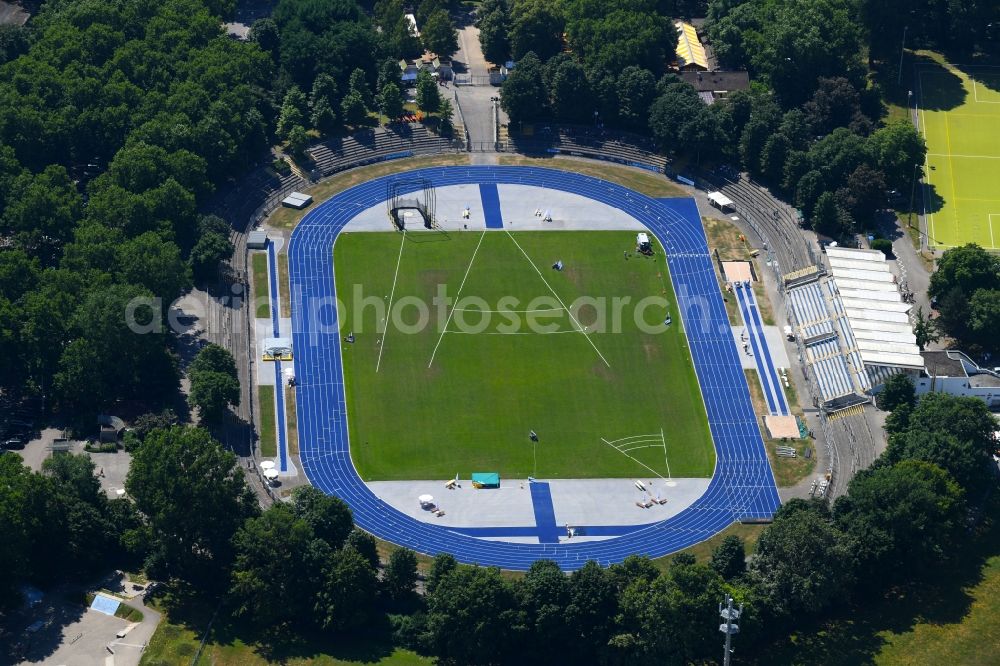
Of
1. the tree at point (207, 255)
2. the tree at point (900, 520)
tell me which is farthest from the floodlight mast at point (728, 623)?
the tree at point (207, 255)

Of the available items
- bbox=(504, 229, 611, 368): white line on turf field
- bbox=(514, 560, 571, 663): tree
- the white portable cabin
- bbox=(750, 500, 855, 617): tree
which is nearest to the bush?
the white portable cabin

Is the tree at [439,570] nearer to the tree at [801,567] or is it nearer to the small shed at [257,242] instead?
the tree at [801,567]

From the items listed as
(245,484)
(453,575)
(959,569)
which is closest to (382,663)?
(453,575)

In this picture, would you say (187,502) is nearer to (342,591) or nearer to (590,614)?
(342,591)

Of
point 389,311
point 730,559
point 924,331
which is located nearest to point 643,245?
point 389,311

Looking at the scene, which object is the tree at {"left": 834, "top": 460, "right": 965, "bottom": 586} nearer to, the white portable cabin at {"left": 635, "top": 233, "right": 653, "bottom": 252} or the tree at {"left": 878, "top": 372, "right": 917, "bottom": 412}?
the tree at {"left": 878, "top": 372, "right": 917, "bottom": 412}

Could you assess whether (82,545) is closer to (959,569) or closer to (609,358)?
(609,358)
